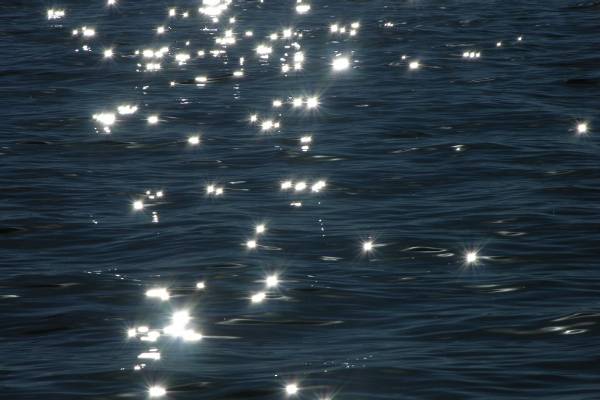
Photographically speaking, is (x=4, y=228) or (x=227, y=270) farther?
(x=4, y=228)

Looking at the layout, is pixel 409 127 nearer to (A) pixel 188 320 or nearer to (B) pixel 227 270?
(B) pixel 227 270

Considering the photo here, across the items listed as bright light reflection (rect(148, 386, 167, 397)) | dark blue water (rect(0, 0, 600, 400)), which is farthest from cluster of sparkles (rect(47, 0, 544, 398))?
dark blue water (rect(0, 0, 600, 400))

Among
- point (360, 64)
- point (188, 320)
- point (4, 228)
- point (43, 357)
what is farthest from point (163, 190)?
point (360, 64)

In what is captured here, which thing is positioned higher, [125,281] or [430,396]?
[125,281]

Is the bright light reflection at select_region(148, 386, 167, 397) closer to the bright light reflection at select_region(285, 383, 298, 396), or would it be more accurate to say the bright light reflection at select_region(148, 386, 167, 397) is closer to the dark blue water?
the dark blue water

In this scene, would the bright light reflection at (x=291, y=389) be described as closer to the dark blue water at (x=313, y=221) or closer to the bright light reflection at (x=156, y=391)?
the dark blue water at (x=313, y=221)

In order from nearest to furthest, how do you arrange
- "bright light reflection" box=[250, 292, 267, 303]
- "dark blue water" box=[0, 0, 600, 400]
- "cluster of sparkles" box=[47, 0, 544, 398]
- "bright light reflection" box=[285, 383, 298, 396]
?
1. "bright light reflection" box=[285, 383, 298, 396]
2. "dark blue water" box=[0, 0, 600, 400]
3. "cluster of sparkles" box=[47, 0, 544, 398]
4. "bright light reflection" box=[250, 292, 267, 303]

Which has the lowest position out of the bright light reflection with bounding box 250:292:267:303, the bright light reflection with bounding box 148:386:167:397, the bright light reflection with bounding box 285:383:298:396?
the bright light reflection with bounding box 285:383:298:396

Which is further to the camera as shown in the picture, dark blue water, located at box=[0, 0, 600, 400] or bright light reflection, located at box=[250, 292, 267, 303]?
bright light reflection, located at box=[250, 292, 267, 303]
